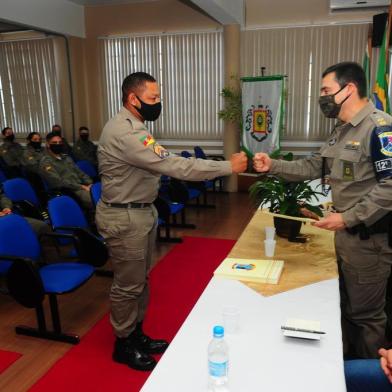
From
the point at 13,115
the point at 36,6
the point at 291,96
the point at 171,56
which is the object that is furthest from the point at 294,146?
the point at 13,115

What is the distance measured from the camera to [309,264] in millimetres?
2107

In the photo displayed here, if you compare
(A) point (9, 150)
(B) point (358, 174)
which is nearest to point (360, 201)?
(B) point (358, 174)

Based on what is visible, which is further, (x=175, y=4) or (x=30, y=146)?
(x=175, y=4)

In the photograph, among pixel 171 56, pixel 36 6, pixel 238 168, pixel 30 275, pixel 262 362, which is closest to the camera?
pixel 262 362

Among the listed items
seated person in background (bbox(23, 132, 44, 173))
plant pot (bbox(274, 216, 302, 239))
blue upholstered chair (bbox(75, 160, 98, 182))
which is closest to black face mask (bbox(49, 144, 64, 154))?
seated person in background (bbox(23, 132, 44, 173))

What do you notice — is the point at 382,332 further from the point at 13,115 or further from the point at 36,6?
the point at 13,115

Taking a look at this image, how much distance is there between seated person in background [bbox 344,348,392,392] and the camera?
1.52 metres

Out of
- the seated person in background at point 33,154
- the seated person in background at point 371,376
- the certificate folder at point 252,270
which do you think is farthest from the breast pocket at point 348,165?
the seated person in background at point 33,154

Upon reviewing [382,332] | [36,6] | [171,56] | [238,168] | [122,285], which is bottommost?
[382,332]

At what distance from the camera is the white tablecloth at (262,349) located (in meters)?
1.21

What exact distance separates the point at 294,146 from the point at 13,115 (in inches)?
244

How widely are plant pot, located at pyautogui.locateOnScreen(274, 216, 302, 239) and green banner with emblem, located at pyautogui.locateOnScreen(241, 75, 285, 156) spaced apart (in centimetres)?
456

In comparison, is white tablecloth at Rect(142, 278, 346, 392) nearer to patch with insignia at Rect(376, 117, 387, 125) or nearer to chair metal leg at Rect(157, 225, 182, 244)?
patch with insignia at Rect(376, 117, 387, 125)

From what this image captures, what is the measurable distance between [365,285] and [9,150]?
6.66 meters
